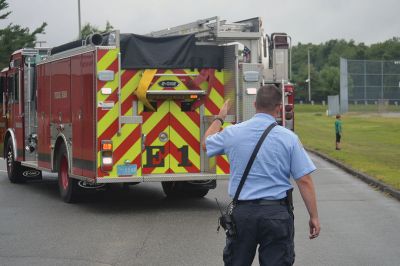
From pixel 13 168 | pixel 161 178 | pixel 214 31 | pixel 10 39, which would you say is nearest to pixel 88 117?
pixel 161 178

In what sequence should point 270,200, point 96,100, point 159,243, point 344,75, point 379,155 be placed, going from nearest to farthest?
point 270,200
point 159,243
point 96,100
point 379,155
point 344,75

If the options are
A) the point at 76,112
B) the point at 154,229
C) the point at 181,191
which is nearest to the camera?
the point at 154,229

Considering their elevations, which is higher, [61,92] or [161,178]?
[61,92]

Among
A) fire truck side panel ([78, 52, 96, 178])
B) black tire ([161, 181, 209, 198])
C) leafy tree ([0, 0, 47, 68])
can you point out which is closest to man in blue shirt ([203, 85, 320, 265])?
fire truck side panel ([78, 52, 96, 178])

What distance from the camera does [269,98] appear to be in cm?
556

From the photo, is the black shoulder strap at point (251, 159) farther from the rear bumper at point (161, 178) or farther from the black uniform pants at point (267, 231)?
the rear bumper at point (161, 178)

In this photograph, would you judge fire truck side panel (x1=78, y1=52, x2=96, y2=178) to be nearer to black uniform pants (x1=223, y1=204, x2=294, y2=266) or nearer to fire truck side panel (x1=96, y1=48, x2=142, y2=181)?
fire truck side panel (x1=96, y1=48, x2=142, y2=181)

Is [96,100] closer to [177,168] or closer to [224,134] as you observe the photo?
[177,168]

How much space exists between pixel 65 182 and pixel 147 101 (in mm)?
2593

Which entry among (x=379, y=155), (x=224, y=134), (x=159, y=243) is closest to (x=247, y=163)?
(x=224, y=134)

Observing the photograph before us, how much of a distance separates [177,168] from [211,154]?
292 inches

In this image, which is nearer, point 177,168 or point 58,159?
point 177,168

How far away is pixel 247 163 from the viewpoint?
5.50 metres

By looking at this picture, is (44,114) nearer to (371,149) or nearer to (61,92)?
(61,92)
